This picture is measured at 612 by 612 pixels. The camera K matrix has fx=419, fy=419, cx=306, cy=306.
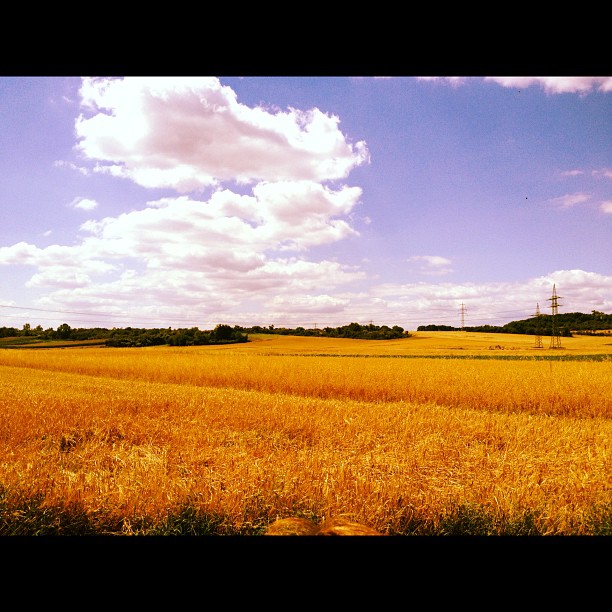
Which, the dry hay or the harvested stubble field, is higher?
the dry hay

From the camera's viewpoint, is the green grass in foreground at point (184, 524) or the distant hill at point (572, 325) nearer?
the green grass in foreground at point (184, 524)

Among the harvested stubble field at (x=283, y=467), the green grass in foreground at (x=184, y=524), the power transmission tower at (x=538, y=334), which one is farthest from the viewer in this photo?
the power transmission tower at (x=538, y=334)

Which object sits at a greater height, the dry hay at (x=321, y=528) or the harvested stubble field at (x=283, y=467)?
the dry hay at (x=321, y=528)

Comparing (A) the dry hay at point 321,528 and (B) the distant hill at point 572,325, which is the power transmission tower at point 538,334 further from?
(A) the dry hay at point 321,528

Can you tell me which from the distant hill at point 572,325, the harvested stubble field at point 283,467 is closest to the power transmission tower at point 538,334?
the distant hill at point 572,325

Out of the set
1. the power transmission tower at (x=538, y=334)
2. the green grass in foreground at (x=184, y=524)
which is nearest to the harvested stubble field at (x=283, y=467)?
the green grass in foreground at (x=184, y=524)

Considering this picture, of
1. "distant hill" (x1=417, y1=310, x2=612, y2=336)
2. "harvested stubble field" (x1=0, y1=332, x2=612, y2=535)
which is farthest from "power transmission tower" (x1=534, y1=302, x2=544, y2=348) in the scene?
"harvested stubble field" (x1=0, y1=332, x2=612, y2=535)

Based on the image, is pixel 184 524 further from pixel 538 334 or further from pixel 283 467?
pixel 538 334

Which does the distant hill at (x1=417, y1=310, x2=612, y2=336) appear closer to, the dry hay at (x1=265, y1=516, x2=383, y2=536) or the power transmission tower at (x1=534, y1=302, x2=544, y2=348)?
the power transmission tower at (x1=534, y1=302, x2=544, y2=348)

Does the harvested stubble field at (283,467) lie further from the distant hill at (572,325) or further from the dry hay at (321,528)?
the distant hill at (572,325)

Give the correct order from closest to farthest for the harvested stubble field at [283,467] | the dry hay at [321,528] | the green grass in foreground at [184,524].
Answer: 1. the dry hay at [321,528]
2. the green grass in foreground at [184,524]
3. the harvested stubble field at [283,467]
